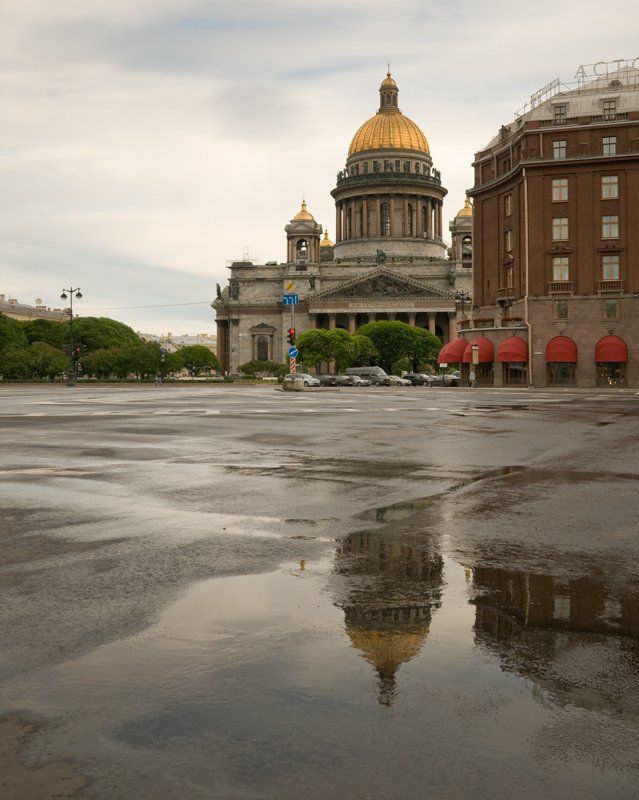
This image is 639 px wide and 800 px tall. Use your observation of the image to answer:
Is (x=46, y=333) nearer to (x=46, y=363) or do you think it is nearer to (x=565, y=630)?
(x=46, y=363)

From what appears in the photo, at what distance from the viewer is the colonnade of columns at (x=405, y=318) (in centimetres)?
13512

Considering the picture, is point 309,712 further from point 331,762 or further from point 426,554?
point 426,554

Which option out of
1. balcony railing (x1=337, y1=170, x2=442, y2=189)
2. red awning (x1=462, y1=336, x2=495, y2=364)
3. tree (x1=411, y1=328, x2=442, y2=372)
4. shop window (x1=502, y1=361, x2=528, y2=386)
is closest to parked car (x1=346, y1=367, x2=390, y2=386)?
tree (x1=411, y1=328, x2=442, y2=372)

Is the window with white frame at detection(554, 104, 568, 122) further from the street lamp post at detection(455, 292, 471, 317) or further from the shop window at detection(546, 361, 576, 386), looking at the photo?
the street lamp post at detection(455, 292, 471, 317)

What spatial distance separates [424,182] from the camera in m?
144

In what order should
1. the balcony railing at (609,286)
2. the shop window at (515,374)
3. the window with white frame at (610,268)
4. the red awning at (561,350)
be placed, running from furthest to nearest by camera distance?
the shop window at (515,374) → the red awning at (561,350) → the window with white frame at (610,268) → the balcony railing at (609,286)

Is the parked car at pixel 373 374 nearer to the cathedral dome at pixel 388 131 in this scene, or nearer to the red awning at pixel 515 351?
the red awning at pixel 515 351

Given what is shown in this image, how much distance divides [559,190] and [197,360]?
84.4 m

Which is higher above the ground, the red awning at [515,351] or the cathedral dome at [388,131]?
the cathedral dome at [388,131]

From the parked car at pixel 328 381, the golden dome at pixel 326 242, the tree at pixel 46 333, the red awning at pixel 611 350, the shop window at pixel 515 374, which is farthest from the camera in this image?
the golden dome at pixel 326 242

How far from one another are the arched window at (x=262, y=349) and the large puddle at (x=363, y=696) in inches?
5424

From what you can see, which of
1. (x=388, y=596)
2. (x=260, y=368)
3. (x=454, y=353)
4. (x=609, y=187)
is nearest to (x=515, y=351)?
(x=454, y=353)

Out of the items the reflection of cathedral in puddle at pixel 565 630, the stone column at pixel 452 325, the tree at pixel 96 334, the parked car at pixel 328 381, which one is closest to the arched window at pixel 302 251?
the stone column at pixel 452 325

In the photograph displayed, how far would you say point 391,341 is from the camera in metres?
113
